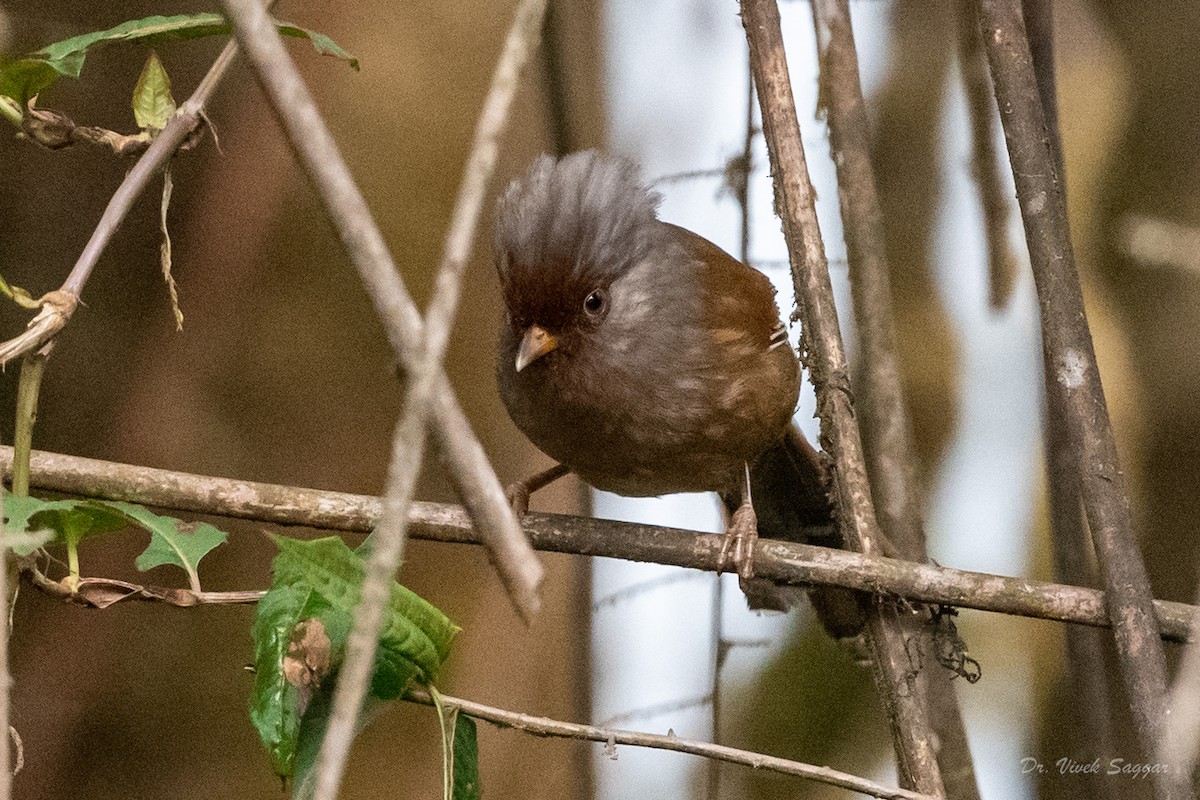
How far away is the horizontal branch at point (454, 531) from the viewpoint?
200 centimetres

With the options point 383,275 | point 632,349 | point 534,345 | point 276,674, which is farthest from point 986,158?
point 383,275

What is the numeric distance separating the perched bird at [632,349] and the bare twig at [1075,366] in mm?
660

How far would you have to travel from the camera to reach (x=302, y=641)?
1.60m

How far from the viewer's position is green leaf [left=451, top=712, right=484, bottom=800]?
1811 millimetres

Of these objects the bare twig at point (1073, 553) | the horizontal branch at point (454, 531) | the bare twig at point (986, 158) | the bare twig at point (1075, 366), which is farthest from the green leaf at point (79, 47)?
the bare twig at point (986, 158)

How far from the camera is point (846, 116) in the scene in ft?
9.41

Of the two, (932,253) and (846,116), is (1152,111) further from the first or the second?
(846,116)

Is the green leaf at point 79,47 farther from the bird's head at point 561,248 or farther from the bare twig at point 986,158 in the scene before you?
the bare twig at point 986,158

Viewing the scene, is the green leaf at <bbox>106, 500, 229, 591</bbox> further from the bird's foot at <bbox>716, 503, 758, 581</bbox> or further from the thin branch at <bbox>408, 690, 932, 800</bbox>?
the bird's foot at <bbox>716, 503, 758, 581</bbox>

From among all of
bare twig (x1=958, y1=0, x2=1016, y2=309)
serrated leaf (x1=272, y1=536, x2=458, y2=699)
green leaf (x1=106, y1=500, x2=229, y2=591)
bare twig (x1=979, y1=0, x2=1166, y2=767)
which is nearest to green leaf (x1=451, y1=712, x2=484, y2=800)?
serrated leaf (x1=272, y1=536, x2=458, y2=699)

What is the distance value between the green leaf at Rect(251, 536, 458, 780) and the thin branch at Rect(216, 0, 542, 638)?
2.28 feet

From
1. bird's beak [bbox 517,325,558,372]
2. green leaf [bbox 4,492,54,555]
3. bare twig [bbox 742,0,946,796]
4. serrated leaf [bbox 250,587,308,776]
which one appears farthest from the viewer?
bird's beak [bbox 517,325,558,372]

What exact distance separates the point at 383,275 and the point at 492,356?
8.05ft

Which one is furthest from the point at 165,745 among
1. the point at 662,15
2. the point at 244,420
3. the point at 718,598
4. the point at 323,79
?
the point at 662,15
